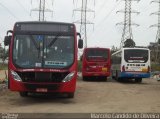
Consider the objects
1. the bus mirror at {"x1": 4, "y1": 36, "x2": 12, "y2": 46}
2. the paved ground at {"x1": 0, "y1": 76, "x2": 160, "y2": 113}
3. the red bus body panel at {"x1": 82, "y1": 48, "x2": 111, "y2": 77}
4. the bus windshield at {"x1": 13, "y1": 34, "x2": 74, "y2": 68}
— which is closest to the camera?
the paved ground at {"x1": 0, "y1": 76, "x2": 160, "y2": 113}

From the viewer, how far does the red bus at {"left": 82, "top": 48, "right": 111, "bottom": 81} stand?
39031 mm

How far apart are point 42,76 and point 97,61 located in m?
21.0

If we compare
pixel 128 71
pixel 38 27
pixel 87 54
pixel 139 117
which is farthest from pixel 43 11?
pixel 139 117

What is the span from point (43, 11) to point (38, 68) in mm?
29294

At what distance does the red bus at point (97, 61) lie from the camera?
128ft

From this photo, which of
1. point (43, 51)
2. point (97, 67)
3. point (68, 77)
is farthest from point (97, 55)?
point (68, 77)

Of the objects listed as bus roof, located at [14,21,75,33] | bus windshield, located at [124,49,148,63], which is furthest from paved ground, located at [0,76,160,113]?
bus windshield, located at [124,49,148,63]

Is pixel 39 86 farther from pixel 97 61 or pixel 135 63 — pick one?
pixel 97 61

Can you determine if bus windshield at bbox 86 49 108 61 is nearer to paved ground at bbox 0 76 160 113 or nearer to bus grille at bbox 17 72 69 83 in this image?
paved ground at bbox 0 76 160 113

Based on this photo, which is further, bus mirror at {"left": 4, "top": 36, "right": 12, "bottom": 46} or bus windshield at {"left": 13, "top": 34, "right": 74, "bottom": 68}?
bus mirror at {"left": 4, "top": 36, "right": 12, "bottom": 46}

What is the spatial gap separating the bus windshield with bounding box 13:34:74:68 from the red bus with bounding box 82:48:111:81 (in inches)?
792

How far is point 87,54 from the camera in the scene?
3938 centimetres

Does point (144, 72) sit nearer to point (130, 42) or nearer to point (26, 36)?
point (26, 36)

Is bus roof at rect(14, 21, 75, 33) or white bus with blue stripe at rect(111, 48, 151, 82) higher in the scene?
bus roof at rect(14, 21, 75, 33)
